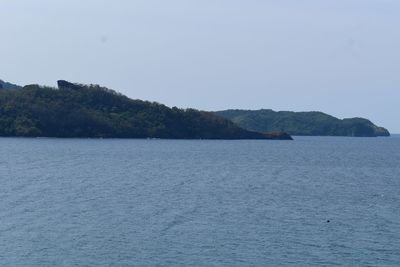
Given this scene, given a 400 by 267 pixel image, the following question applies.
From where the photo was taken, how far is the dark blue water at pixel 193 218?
42500 mm

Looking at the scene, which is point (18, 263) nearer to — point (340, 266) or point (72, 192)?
point (340, 266)

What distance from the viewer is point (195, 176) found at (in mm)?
91250

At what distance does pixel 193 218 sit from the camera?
54.7 meters

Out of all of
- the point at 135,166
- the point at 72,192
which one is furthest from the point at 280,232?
the point at 135,166

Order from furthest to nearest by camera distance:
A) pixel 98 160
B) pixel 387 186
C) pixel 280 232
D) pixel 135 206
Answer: pixel 98 160 → pixel 387 186 → pixel 135 206 → pixel 280 232

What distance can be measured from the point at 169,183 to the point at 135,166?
25.7m

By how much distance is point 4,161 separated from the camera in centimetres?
10662

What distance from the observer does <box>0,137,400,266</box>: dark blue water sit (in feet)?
139

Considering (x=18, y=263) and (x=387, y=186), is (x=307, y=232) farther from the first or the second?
(x=387, y=186)

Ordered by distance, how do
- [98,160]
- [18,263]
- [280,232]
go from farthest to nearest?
[98,160] < [280,232] < [18,263]

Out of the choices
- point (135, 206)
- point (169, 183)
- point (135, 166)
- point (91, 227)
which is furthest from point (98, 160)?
point (91, 227)

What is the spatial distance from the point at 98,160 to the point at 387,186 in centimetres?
4706

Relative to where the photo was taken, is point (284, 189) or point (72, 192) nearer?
point (72, 192)

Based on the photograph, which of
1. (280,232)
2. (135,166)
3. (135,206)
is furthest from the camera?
(135,166)
